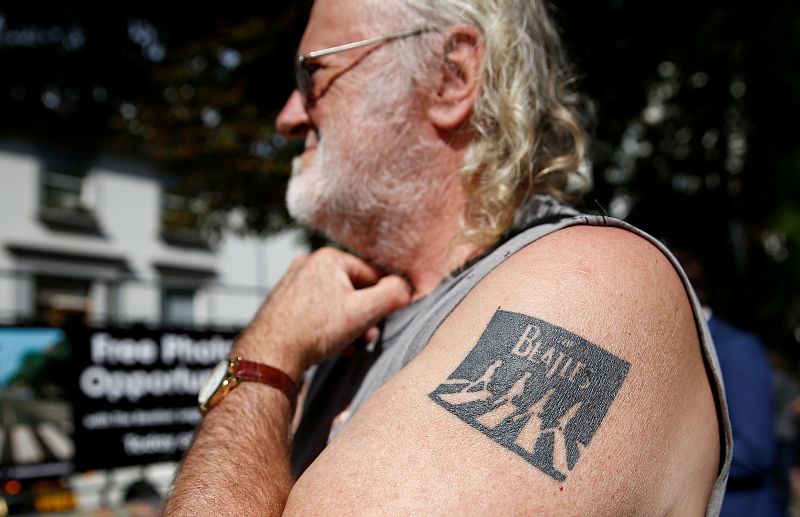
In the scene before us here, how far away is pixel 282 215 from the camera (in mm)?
5594

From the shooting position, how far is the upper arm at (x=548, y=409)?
2.92 feet

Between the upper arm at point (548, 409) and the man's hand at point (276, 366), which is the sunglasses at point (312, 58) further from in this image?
the upper arm at point (548, 409)

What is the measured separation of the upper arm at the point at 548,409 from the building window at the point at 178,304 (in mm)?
14239

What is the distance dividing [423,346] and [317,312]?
37 centimetres

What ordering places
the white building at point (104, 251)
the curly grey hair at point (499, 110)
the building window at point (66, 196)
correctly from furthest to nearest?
the building window at point (66, 196)
the white building at point (104, 251)
the curly grey hair at point (499, 110)

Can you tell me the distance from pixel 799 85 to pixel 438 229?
4.83 meters

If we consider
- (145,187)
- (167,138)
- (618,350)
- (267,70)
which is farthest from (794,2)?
(145,187)

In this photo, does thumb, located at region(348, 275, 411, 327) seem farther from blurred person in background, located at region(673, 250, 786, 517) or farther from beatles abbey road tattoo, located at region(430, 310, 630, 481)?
blurred person in background, located at region(673, 250, 786, 517)

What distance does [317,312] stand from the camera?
1.48 meters

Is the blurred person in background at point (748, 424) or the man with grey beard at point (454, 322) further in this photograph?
the blurred person in background at point (748, 424)

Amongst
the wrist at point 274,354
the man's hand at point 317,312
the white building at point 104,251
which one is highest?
the man's hand at point 317,312

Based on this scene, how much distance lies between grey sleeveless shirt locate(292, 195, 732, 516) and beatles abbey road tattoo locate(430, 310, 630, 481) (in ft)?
0.71

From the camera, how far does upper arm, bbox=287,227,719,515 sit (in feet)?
2.92

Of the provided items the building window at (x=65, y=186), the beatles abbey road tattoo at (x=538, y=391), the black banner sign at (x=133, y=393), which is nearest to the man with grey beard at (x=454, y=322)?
the beatles abbey road tattoo at (x=538, y=391)
